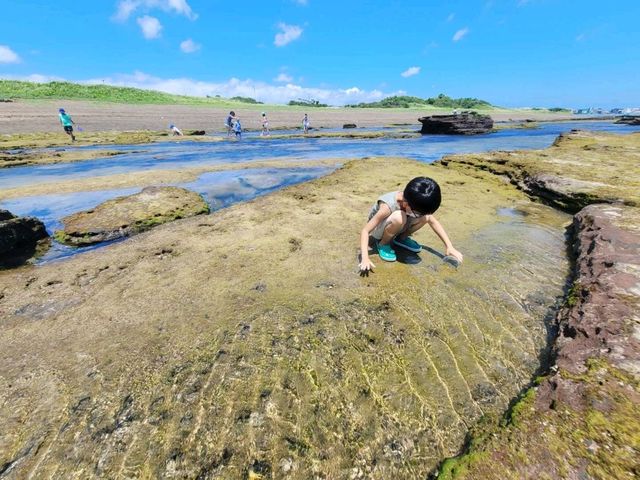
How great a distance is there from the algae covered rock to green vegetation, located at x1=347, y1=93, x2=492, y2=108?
361ft

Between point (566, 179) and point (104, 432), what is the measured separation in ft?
29.2

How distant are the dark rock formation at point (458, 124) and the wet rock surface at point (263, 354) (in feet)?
96.9

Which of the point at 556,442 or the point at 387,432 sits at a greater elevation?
the point at 556,442

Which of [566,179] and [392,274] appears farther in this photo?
[566,179]

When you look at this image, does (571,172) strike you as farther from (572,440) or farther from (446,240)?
(572,440)

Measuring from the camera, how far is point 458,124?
3139 centimetres

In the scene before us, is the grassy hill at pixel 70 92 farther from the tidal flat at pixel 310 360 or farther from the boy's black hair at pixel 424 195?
the boy's black hair at pixel 424 195

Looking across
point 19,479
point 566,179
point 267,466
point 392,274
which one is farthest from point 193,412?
point 566,179

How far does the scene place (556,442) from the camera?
5.96 ft

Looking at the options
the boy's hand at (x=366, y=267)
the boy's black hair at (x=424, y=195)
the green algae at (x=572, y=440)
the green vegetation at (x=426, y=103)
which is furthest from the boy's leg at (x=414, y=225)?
the green vegetation at (x=426, y=103)

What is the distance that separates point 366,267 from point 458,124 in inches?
1268

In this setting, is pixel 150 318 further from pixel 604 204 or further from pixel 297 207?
pixel 604 204

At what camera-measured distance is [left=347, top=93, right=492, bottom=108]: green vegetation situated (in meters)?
106

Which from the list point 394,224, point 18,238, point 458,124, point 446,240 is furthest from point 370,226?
point 458,124
